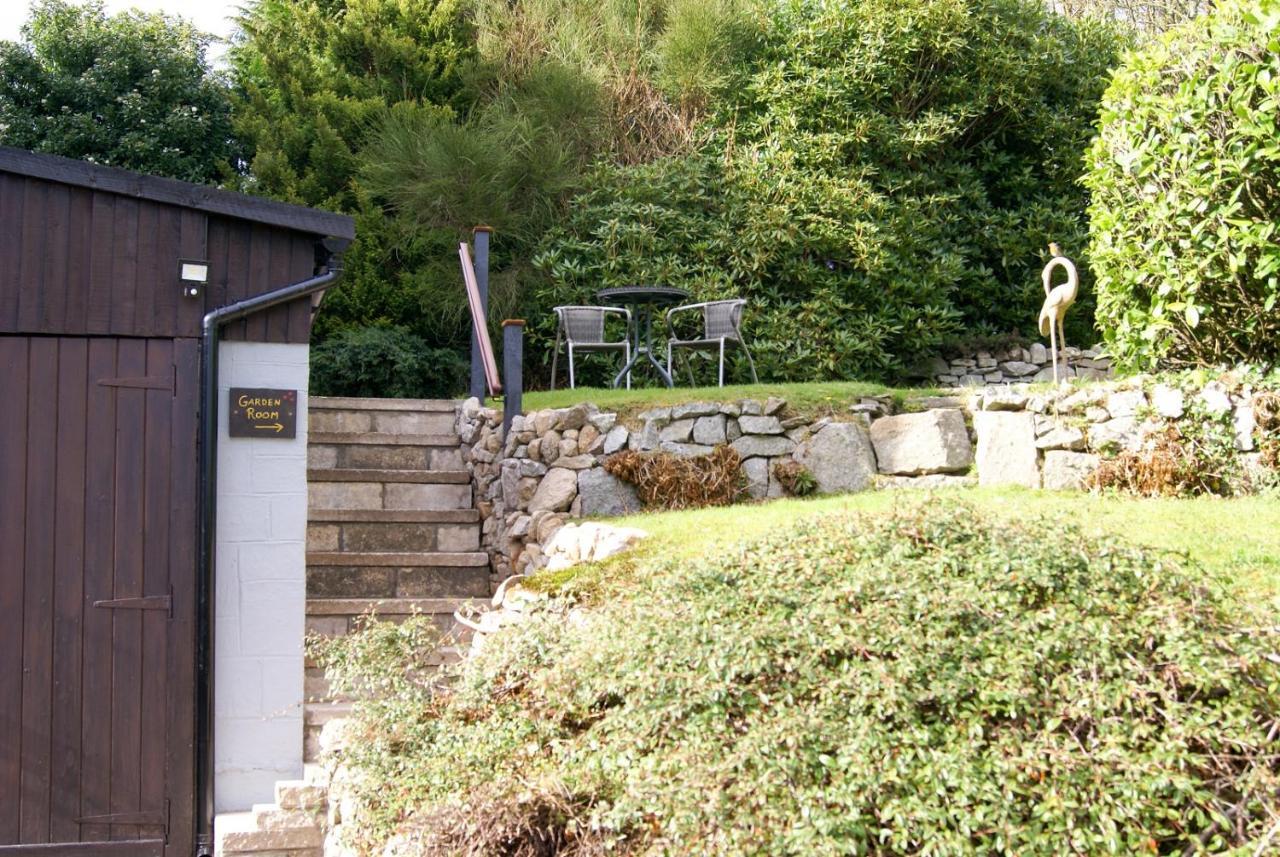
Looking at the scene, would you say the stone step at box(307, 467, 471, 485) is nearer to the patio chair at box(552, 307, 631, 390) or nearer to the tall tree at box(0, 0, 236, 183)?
the patio chair at box(552, 307, 631, 390)

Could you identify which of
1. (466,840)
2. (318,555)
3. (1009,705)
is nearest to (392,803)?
(466,840)

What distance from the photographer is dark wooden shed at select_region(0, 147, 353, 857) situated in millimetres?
4660

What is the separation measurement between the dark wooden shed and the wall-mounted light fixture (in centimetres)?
A: 2

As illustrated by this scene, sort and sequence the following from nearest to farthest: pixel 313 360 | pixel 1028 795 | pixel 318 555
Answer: pixel 1028 795 < pixel 318 555 < pixel 313 360

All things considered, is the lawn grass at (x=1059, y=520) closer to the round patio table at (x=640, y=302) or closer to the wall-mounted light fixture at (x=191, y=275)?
the wall-mounted light fixture at (x=191, y=275)

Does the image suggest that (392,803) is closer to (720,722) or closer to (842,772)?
(720,722)

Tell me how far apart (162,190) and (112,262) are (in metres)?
0.37

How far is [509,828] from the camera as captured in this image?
10.8 feet

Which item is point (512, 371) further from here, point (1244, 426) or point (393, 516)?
point (1244, 426)

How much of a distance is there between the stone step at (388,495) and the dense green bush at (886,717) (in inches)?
141

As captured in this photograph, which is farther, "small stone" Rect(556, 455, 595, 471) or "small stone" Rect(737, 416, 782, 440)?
"small stone" Rect(737, 416, 782, 440)

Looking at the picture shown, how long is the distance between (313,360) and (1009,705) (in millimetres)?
7351

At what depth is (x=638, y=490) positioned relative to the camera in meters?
6.91

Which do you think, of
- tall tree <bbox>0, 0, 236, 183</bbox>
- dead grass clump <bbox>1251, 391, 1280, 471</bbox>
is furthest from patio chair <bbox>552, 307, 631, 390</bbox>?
tall tree <bbox>0, 0, 236, 183</bbox>
